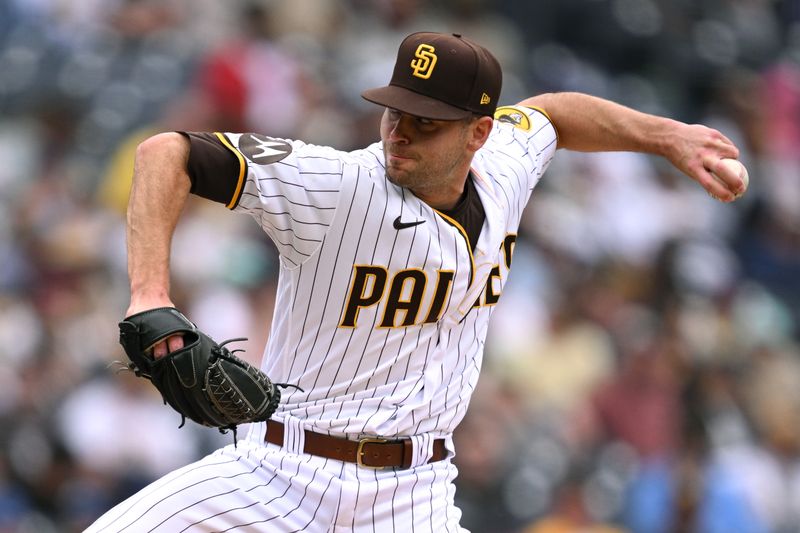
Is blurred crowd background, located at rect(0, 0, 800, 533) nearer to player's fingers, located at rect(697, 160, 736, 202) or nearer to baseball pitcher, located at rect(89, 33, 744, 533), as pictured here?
baseball pitcher, located at rect(89, 33, 744, 533)

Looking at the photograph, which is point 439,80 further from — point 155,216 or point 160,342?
point 160,342

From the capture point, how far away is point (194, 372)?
307cm

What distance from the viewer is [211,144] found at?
3.30 meters

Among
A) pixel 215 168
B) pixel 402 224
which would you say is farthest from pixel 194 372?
pixel 402 224

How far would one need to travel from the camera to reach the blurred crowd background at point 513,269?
6609mm

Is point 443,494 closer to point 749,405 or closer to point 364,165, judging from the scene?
point 364,165

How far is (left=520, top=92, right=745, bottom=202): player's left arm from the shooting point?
384cm

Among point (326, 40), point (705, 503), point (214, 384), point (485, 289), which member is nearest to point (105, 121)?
point (326, 40)

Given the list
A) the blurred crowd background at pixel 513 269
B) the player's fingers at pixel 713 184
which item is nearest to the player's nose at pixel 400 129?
the player's fingers at pixel 713 184

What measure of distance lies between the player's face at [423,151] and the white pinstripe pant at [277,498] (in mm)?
794

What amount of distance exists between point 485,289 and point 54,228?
13.6 ft

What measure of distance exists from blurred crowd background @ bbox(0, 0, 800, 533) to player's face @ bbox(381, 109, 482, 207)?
314 centimetres

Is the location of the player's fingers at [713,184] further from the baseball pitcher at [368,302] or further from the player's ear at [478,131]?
the player's ear at [478,131]

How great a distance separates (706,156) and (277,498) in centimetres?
157
